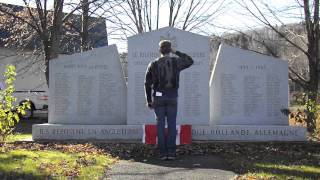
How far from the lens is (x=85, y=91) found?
12250 millimetres

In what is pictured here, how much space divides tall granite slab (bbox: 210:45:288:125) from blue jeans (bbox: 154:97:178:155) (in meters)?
3.19

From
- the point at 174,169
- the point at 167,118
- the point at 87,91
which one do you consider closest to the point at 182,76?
the point at 87,91

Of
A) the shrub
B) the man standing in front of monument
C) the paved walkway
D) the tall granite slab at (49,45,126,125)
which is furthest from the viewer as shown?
the tall granite slab at (49,45,126,125)

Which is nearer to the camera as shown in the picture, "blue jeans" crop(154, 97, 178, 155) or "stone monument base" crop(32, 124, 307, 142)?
"blue jeans" crop(154, 97, 178, 155)

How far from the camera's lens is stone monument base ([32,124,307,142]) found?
11570 mm

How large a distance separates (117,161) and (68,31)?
54.9 feet

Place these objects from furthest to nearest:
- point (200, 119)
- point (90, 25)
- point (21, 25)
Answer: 1. point (90, 25)
2. point (21, 25)
3. point (200, 119)

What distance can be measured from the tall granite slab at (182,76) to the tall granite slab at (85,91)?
0.43m

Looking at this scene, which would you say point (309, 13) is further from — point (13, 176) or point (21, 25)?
point (21, 25)

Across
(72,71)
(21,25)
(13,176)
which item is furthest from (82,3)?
(13,176)

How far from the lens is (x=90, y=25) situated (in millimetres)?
23172

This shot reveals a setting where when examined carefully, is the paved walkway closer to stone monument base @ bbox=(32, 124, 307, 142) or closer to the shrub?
stone monument base @ bbox=(32, 124, 307, 142)

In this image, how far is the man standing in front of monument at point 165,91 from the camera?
9.07 m

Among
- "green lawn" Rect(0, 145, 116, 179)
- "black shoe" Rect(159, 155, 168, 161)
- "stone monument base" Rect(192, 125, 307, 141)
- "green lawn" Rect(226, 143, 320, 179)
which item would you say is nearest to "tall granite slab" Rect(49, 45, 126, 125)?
"stone monument base" Rect(192, 125, 307, 141)
